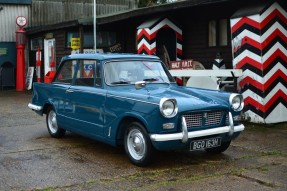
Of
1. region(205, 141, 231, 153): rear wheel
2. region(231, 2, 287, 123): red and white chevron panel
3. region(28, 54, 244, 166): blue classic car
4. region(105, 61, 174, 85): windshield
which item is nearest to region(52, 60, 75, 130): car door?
region(28, 54, 244, 166): blue classic car

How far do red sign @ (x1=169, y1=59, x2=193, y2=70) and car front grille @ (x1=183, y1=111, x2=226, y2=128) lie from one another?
5.40 m

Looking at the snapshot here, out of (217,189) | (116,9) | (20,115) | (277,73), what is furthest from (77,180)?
(116,9)

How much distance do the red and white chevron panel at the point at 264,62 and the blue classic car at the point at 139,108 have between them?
303 cm

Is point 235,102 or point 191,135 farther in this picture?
point 235,102

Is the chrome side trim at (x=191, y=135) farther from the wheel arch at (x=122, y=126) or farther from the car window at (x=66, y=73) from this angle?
the car window at (x=66, y=73)

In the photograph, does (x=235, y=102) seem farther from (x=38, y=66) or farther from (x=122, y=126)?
(x=38, y=66)

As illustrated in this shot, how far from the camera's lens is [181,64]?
470 inches

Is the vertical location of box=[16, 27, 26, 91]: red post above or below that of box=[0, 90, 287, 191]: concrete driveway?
above

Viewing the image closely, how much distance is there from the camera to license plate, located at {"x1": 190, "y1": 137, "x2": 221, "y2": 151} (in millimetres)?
6020

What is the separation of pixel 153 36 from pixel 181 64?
1.68 m

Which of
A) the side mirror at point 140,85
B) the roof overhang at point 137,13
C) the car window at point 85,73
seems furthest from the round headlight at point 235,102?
the roof overhang at point 137,13

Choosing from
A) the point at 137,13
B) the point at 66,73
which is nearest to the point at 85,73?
the point at 66,73

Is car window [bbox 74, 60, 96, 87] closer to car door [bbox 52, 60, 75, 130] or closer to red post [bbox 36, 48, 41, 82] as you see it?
car door [bbox 52, 60, 75, 130]

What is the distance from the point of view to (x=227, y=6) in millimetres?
11438
